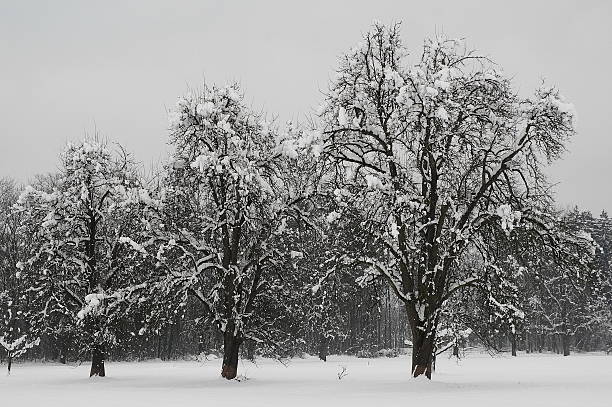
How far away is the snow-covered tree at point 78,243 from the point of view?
26.1 m

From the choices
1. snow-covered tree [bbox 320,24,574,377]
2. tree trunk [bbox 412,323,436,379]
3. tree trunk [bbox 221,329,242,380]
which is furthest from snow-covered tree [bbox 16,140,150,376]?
tree trunk [bbox 412,323,436,379]

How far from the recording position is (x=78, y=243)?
26938 mm

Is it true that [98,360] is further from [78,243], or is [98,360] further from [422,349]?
[422,349]

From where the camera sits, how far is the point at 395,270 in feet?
76.3

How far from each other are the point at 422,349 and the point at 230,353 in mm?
7213

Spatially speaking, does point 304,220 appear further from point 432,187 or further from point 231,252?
point 432,187

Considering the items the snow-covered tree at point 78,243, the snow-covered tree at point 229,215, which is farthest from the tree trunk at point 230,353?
the snow-covered tree at point 78,243

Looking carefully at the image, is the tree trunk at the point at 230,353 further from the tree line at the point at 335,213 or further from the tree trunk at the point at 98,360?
the tree trunk at the point at 98,360

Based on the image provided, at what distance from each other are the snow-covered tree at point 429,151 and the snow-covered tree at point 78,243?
33.1ft

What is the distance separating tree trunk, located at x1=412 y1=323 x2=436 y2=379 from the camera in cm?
2064

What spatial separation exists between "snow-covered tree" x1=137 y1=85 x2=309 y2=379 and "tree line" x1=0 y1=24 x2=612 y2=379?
86mm

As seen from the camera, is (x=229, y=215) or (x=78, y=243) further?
(x=78, y=243)

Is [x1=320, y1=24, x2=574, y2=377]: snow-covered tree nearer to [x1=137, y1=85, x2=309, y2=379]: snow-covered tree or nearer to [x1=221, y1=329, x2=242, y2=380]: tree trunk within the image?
[x1=137, y1=85, x2=309, y2=379]: snow-covered tree

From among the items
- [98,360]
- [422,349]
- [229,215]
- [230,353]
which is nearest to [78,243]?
[98,360]
